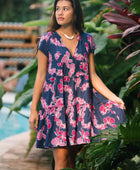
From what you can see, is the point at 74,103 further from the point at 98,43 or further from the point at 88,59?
the point at 98,43

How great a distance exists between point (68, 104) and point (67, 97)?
0.04 meters

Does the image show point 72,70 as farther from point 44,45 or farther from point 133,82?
point 133,82

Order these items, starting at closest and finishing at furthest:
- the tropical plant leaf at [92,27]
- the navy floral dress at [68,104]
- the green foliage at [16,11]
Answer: the navy floral dress at [68,104]
the tropical plant leaf at [92,27]
the green foliage at [16,11]

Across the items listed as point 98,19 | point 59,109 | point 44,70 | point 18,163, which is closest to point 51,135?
point 59,109

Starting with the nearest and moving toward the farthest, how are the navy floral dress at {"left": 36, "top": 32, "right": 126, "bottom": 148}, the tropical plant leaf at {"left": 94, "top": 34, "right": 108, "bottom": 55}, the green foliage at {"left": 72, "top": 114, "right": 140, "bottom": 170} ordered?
the green foliage at {"left": 72, "top": 114, "right": 140, "bottom": 170}, the navy floral dress at {"left": 36, "top": 32, "right": 126, "bottom": 148}, the tropical plant leaf at {"left": 94, "top": 34, "right": 108, "bottom": 55}

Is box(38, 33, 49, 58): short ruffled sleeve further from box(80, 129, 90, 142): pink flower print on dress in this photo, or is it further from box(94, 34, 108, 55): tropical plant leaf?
box(94, 34, 108, 55): tropical plant leaf

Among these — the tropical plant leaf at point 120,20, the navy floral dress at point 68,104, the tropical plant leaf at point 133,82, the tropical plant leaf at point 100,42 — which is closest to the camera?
the tropical plant leaf at point 133,82

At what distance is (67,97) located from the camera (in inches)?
86.0

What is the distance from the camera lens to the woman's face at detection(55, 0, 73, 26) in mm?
2191

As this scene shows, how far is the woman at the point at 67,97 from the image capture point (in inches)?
84.9

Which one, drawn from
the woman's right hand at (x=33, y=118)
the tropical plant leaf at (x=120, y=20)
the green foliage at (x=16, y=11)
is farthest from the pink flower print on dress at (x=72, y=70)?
the green foliage at (x=16, y=11)

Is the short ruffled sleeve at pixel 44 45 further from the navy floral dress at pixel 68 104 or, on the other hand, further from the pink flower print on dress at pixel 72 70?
the pink flower print on dress at pixel 72 70

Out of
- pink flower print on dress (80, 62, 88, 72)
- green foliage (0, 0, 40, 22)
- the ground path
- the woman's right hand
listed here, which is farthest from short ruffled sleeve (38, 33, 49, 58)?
green foliage (0, 0, 40, 22)

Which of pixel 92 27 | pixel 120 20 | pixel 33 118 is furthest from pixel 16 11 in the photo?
pixel 33 118
